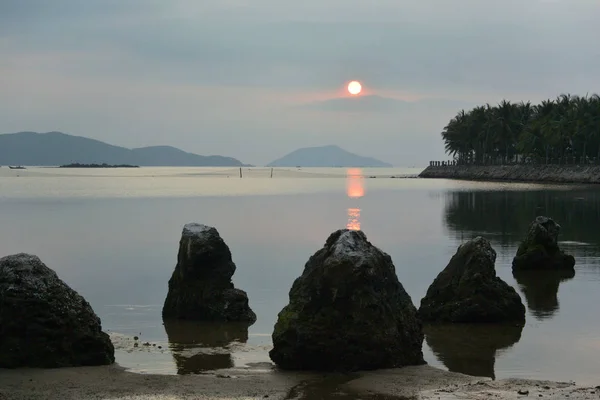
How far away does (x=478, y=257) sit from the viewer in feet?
62.1

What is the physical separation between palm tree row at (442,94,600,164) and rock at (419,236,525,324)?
362 feet

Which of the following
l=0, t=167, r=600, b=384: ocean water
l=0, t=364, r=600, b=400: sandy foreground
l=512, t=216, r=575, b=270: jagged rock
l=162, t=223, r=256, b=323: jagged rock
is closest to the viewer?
l=0, t=364, r=600, b=400: sandy foreground

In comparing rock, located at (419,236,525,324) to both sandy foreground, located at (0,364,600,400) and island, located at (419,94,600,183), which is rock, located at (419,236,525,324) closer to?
sandy foreground, located at (0,364,600,400)

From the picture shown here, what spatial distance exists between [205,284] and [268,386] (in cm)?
693

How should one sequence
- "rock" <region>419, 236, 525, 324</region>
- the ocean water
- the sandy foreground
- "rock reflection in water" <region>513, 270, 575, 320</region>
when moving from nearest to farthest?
the sandy foreground → the ocean water → "rock" <region>419, 236, 525, 324</region> → "rock reflection in water" <region>513, 270, 575, 320</region>

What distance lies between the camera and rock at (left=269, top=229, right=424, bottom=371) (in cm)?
1349

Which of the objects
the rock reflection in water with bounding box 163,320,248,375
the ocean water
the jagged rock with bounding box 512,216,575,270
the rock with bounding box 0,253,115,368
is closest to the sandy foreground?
the rock with bounding box 0,253,115,368

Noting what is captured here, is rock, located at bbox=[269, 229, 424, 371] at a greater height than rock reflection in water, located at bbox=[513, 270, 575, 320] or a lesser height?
greater

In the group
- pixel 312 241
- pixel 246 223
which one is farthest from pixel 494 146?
pixel 312 241

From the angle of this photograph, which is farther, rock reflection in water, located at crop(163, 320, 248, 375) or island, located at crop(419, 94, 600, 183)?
island, located at crop(419, 94, 600, 183)

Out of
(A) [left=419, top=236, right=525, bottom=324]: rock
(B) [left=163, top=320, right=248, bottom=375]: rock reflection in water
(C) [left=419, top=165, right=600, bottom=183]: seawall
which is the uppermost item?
(C) [left=419, top=165, right=600, bottom=183]: seawall

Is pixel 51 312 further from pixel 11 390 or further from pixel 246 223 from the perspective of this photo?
pixel 246 223

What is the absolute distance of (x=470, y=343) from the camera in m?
16.6

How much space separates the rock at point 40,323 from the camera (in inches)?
524
